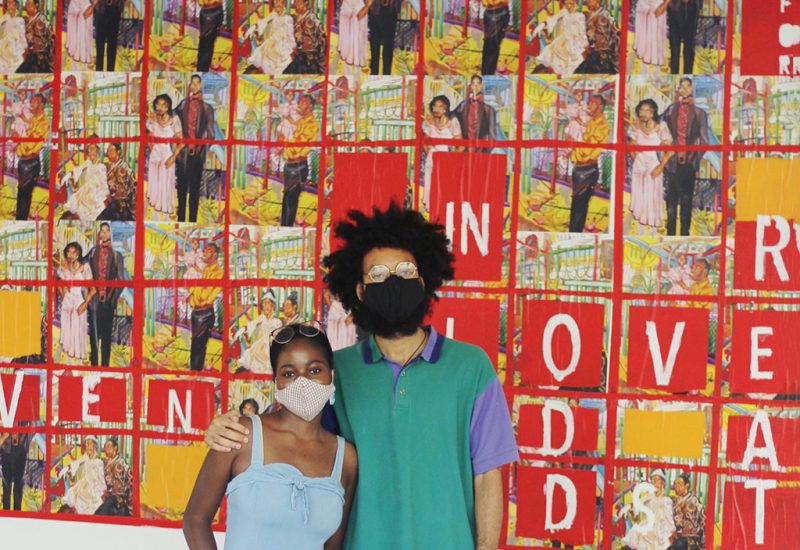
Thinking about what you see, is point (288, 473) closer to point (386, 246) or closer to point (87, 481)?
point (386, 246)

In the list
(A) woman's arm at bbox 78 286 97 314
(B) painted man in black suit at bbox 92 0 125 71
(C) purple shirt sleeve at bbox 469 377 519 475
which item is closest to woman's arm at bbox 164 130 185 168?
(B) painted man in black suit at bbox 92 0 125 71

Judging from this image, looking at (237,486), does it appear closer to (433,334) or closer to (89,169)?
(433,334)

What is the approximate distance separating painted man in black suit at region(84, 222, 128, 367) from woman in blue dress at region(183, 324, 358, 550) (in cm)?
118

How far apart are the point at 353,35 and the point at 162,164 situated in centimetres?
77

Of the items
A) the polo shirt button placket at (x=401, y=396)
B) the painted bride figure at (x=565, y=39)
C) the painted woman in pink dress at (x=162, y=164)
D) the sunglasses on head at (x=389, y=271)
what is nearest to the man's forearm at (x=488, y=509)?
the polo shirt button placket at (x=401, y=396)

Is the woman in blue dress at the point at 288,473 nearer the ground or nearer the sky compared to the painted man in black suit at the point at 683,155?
nearer the ground

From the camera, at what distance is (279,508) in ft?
6.14

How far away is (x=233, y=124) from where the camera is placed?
116 inches

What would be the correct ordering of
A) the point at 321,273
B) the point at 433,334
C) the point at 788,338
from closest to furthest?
the point at 433,334 < the point at 788,338 < the point at 321,273

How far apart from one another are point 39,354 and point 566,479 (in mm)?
1817

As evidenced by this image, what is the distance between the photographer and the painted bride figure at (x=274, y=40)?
2.92 metres

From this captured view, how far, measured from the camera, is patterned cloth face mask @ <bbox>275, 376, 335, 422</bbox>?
1933mm

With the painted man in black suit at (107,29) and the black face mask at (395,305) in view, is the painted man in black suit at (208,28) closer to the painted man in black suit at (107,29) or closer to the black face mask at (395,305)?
the painted man in black suit at (107,29)

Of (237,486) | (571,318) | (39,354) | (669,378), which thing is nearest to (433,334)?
(237,486)
